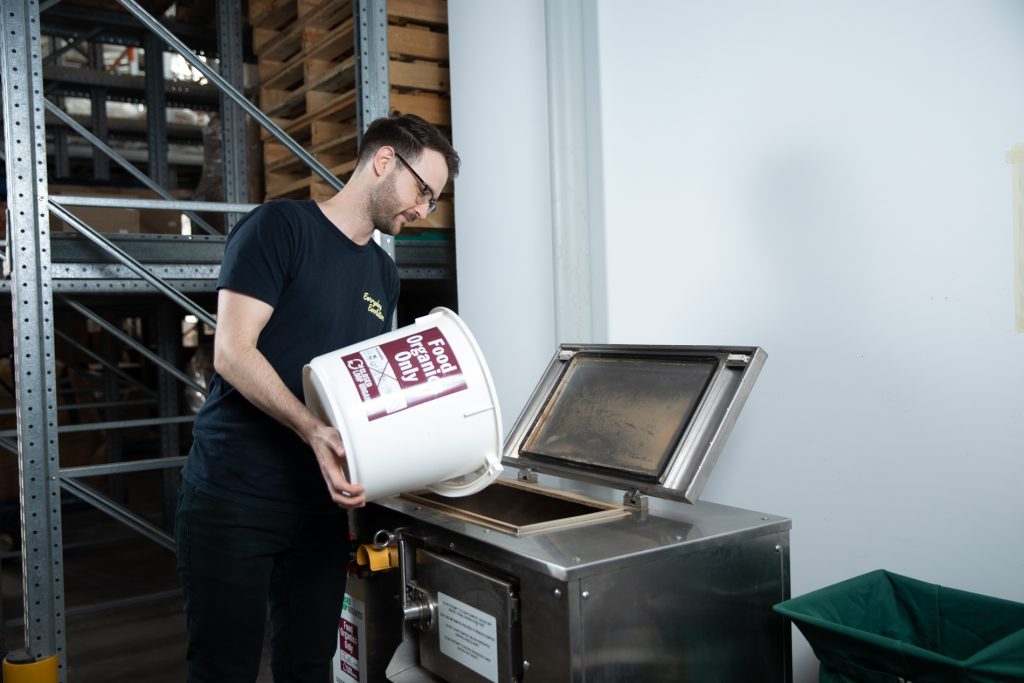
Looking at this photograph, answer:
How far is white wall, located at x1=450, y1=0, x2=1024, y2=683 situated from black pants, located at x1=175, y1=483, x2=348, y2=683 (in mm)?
884

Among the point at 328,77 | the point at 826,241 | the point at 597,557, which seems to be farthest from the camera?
the point at 328,77

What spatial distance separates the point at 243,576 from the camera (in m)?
1.66

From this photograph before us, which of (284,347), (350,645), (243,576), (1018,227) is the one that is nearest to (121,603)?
(350,645)

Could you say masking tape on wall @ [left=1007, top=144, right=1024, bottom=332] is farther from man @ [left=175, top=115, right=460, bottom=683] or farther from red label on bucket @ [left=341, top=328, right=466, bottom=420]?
red label on bucket @ [left=341, top=328, right=466, bottom=420]

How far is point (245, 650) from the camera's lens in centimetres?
169

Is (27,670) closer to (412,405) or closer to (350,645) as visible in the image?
(350,645)

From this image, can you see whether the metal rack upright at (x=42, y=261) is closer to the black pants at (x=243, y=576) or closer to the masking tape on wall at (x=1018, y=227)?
the black pants at (x=243, y=576)

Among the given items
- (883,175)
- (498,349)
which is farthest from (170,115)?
(883,175)

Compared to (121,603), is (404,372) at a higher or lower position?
higher

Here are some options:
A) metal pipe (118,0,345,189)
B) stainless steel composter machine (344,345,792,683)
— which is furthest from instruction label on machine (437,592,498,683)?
metal pipe (118,0,345,189)

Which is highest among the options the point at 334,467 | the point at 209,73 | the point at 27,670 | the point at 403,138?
the point at 209,73

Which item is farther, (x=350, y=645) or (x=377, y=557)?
(x=350, y=645)

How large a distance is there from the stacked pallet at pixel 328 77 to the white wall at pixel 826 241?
3.40 feet

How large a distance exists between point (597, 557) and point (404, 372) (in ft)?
1.36
